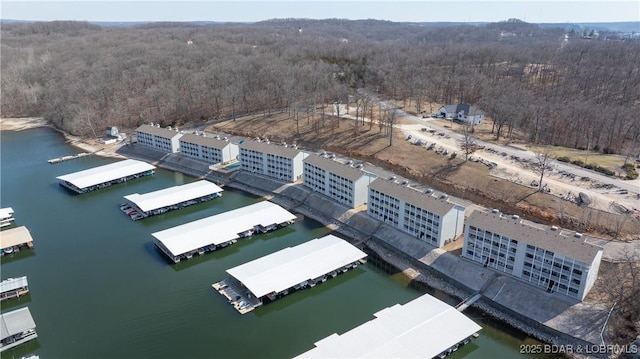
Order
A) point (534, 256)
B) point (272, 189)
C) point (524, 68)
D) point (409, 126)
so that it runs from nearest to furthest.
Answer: point (534, 256) < point (272, 189) < point (409, 126) < point (524, 68)

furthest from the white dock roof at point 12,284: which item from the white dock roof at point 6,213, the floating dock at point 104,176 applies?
the floating dock at point 104,176

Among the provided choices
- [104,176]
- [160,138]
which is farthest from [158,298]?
[160,138]

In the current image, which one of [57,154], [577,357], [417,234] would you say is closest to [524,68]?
[417,234]

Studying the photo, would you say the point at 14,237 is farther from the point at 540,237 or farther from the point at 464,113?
the point at 464,113

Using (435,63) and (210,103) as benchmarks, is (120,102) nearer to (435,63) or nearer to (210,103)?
(210,103)

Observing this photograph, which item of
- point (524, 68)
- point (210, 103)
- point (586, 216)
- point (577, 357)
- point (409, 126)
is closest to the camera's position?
point (577, 357)

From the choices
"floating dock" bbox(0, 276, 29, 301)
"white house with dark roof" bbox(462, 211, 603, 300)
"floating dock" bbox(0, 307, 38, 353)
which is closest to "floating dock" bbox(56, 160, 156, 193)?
"floating dock" bbox(0, 276, 29, 301)

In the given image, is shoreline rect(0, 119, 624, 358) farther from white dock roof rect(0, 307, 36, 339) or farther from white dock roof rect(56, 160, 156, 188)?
white dock roof rect(0, 307, 36, 339)
